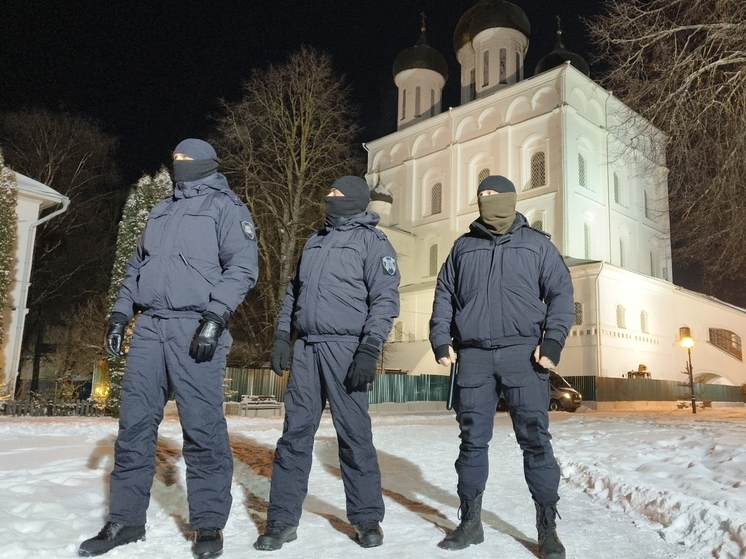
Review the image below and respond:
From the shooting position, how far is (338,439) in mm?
3836

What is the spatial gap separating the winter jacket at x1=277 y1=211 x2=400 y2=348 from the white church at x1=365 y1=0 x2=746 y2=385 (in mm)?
25911

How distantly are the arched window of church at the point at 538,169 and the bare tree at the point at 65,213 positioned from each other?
68.1ft

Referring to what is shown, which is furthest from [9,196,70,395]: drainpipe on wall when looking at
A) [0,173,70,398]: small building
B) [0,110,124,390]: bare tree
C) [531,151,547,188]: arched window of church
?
[531,151,547,188]: arched window of church

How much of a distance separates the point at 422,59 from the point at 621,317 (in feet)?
71.9

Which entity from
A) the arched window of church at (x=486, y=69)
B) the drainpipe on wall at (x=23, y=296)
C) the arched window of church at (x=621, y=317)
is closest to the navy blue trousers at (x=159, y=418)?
the drainpipe on wall at (x=23, y=296)

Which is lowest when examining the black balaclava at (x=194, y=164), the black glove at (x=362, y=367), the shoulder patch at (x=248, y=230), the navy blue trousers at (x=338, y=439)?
the navy blue trousers at (x=338, y=439)

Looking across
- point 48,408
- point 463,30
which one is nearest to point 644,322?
point 463,30

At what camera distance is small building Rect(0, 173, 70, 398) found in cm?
1898

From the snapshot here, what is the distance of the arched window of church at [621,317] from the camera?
3043cm

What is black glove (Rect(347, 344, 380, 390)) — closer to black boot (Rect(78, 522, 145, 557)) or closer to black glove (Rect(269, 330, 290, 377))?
black glove (Rect(269, 330, 290, 377))

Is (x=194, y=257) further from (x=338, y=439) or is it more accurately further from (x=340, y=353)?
(x=338, y=439)

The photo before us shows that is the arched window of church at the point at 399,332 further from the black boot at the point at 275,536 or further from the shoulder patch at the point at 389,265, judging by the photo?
the black boot at the point at 275,536

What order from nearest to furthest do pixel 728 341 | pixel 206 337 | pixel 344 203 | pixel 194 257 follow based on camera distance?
pixel 206 337 < pixel 194 257 < pixel 344 203 < pixel 728 341

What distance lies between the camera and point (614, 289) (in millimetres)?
29984
